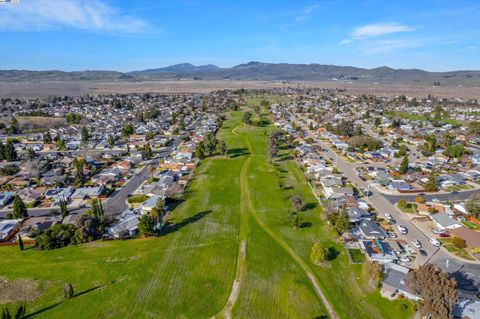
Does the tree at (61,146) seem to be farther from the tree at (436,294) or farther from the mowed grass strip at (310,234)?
the tree at (436,294)

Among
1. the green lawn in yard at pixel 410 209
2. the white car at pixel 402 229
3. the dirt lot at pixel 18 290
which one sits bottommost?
the dirt lot at pixel 18 290

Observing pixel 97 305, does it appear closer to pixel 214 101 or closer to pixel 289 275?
pixel 289 275

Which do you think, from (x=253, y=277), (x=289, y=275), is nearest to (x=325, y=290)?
(x=289, y=275)

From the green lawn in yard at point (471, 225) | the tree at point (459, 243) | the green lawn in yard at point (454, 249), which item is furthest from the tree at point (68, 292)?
the green lawn in yard at point (471, 225)

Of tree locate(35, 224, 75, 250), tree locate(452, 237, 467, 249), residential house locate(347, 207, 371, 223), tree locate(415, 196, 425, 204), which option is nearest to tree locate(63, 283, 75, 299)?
tree locate(35, 224, 75, 250)

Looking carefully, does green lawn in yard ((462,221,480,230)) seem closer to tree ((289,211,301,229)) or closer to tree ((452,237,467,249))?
tree ((452,237,467,249))

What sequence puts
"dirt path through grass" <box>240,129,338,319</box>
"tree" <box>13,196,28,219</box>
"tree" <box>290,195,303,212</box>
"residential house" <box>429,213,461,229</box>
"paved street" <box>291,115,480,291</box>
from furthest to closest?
"tree" <box>290,195,303,212</box>
"tree" <box>13,196,28,219</box>
"residential house" <box>429,213,461,229</box>
"paved street" <box>291,115,480,291</box>
"dirt path through grass" <box>240,129,338,319</box>

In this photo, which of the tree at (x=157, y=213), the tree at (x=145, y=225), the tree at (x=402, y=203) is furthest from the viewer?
the tree at (x=402, y=203)
